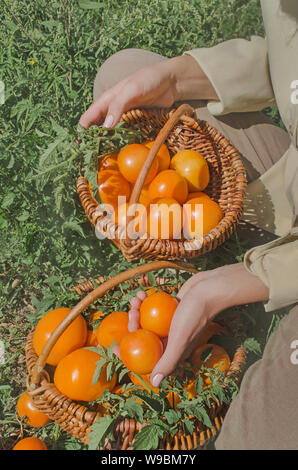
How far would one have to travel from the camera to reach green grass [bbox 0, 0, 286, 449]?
6.00 ft

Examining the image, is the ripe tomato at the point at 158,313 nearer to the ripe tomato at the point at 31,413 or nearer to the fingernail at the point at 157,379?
the fingernail at the point at 157,379

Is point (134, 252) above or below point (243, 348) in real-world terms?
above

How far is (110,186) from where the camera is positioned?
168 centimetres

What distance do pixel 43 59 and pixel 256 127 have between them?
1.19 m

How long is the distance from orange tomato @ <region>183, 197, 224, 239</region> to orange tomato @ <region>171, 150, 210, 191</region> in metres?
0.11

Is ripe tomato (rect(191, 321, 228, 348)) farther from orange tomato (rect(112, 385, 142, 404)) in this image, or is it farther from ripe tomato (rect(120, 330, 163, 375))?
orange tomato (rect(112, 385, 142, 404))

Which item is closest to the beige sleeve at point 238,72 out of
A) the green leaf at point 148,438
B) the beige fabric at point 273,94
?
the beige fabric at point 273,94

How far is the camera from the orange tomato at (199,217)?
1645 millimetres

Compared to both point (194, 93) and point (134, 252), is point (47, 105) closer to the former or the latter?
point (194, 93)

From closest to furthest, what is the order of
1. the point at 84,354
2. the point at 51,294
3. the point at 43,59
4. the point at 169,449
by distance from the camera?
the point at 169,449 < the point at 84,354 < the point at 51,294 < the point at 43,59

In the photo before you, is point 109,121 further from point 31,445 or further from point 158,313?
point 31,445

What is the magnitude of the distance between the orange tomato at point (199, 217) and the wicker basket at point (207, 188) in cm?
4
